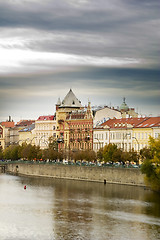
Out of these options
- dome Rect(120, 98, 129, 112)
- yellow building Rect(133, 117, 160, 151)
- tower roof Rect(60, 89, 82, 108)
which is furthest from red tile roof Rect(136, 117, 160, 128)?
tower roof Rect(60, 89, 82, 108)

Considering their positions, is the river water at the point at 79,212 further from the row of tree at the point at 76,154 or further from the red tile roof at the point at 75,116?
the red tile roof at the point at 75,116

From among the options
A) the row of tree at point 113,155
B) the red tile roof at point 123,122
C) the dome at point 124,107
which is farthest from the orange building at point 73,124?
the dome at point 124,107

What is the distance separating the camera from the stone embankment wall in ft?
370

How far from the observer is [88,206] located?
292 ft

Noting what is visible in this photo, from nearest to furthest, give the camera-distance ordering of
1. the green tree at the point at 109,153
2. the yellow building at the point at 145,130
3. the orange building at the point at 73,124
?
Result: 1. the green tree at the point at 109,153
2. the yellow building at the point at 145,130
3. the orange building at the point at 73,124

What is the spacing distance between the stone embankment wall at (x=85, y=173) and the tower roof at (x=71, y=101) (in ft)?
106

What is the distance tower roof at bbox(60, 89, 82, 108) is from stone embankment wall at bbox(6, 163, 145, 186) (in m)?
32.2

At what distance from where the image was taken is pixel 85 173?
128500 mm

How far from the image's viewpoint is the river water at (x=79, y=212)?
2751 inches

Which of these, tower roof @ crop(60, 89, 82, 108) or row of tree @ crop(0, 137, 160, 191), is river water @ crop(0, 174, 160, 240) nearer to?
row of tree @ crop(0, 137, 160, 191)

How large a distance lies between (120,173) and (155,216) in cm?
3603

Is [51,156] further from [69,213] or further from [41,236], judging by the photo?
[41,236]

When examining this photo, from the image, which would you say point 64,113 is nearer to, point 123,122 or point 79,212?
point 123,122

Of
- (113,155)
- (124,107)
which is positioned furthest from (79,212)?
(124,107)
